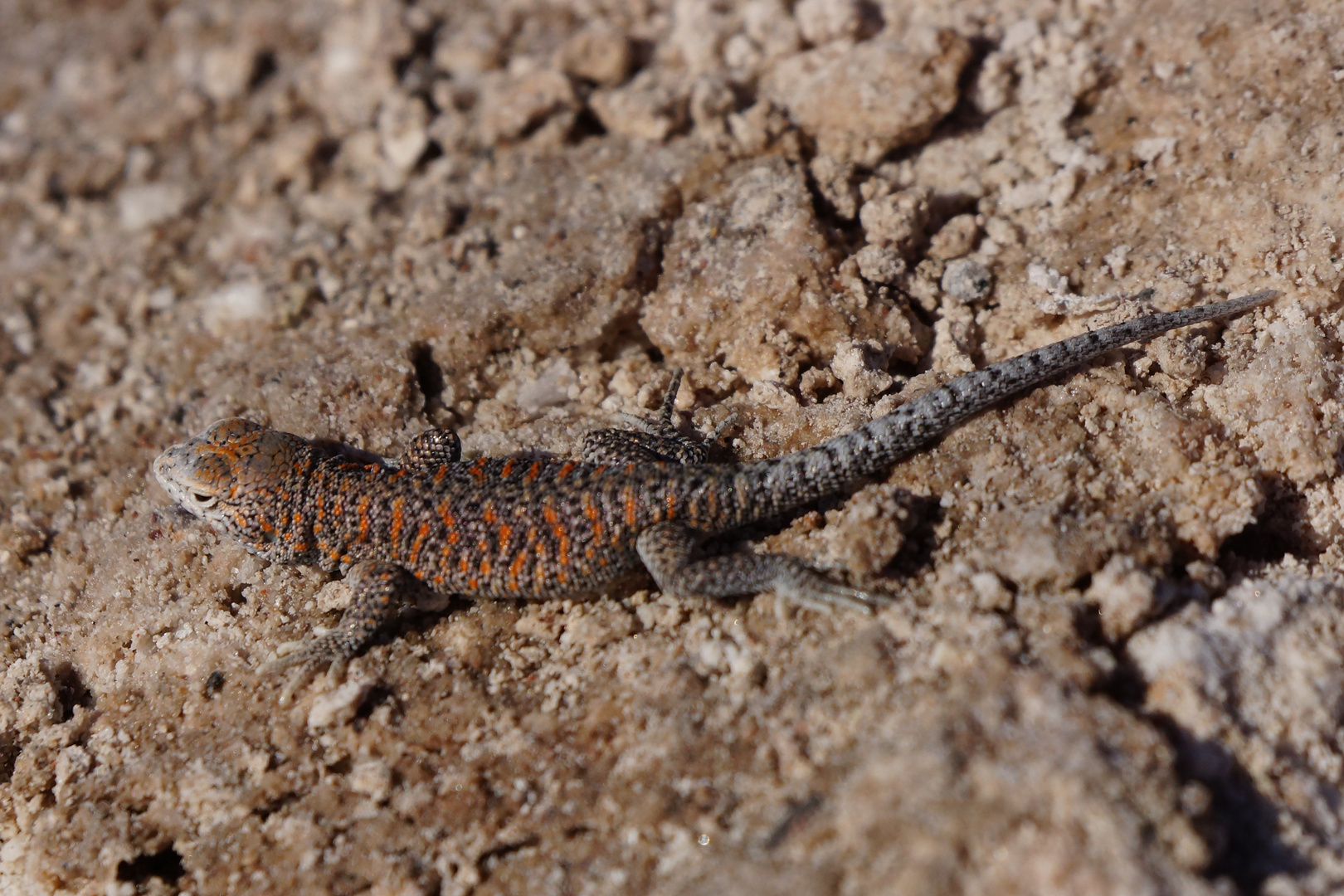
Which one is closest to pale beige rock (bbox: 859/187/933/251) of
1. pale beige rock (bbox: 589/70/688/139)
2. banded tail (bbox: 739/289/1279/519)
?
banded tail (bbox: 739/289/1279/519)

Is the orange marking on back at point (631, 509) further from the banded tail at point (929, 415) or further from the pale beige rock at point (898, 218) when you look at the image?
the pale beige rock at point (898, 218)

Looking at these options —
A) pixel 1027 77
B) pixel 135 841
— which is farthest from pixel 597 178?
pixel 135 841

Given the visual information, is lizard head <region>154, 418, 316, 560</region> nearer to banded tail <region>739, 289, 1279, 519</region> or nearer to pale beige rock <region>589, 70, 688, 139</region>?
banded tail <region>739, 289, 1279, 519</region>

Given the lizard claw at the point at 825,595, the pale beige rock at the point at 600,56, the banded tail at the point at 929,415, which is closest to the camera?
the lizard claw at the point at 825,595

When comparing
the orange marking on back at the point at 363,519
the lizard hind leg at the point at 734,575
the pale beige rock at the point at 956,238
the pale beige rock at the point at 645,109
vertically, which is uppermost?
the pale beige rock at the point at 645,109

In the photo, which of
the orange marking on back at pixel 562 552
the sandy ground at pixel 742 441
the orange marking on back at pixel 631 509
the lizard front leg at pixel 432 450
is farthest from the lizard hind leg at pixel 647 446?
the lizard front leg at pixel 432 450

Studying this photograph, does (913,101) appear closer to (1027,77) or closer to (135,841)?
(1027,77)
